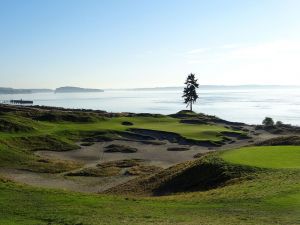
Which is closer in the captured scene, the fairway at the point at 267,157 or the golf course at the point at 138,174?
the golf course at the point at 138,174

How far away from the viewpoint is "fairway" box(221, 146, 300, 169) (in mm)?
33375

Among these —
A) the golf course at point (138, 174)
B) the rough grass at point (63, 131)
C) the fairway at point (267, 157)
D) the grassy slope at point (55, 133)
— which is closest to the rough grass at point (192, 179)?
the golf course at point (138, 174)

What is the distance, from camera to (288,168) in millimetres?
31250

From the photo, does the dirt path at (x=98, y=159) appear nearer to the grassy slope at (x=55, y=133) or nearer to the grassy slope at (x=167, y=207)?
the grassy slope at (x=55, y=133)

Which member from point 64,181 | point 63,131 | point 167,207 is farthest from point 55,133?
point 167,207

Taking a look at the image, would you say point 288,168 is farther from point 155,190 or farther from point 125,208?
point 125,208

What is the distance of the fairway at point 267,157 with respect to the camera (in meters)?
33.4

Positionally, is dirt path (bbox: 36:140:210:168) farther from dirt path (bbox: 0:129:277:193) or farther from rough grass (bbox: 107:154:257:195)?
rough grass (bbox: 107:154:257:195)

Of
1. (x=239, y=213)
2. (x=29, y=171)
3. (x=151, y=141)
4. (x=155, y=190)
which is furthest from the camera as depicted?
(x=151, y=141)

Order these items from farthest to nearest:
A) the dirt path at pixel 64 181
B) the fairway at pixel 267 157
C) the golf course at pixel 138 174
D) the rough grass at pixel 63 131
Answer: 1. the rough grass at pixel 63 131
2. the dirt path at pixel 64 181
3. the fairway at pixel 267 157
4. the golf course at pixel 138 174

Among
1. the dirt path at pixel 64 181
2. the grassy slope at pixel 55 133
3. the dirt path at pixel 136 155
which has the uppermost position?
the grassy slope at pixel 55 133

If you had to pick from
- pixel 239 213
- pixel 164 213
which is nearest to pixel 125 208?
pixel 164 213

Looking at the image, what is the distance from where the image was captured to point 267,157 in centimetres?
3628

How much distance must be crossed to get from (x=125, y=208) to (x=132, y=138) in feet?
150
